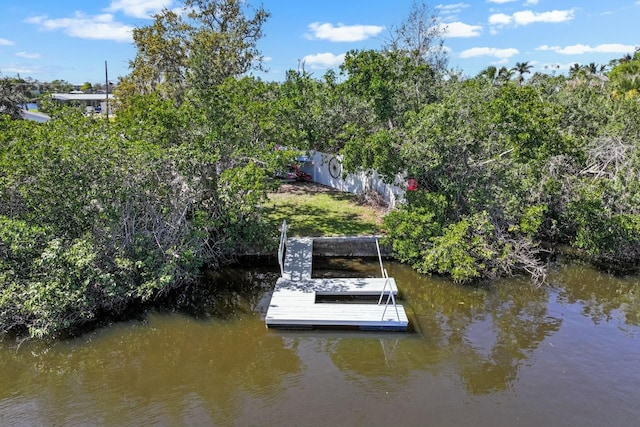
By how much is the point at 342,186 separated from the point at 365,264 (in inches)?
291

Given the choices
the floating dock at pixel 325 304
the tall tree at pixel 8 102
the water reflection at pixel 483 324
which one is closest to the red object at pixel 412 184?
the water reflection at pixel 483 324

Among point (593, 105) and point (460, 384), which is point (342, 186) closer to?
point (593, 105)

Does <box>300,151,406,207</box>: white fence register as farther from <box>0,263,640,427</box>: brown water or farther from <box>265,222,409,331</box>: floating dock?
<box>0,263,640,427</box>: brown water

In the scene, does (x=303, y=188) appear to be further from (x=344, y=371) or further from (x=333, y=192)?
(x=344, y=371)

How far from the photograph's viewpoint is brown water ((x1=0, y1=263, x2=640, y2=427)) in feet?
23.8

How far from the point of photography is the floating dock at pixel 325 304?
9.86 metres

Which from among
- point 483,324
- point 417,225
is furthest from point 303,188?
point 483,324

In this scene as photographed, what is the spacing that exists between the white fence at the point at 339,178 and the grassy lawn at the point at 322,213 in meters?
0.51

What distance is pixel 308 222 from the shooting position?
15719 millimetres

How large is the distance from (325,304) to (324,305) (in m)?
0.08

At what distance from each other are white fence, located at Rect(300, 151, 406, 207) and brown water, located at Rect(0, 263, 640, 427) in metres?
7.23

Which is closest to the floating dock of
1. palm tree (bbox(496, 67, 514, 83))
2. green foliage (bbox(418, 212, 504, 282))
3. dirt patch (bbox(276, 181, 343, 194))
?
green foliage (bbox(418, 212, 504, 282))

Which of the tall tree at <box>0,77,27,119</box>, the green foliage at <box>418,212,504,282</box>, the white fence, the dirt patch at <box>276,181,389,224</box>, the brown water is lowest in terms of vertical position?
the brown water

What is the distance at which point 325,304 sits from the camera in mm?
10570
